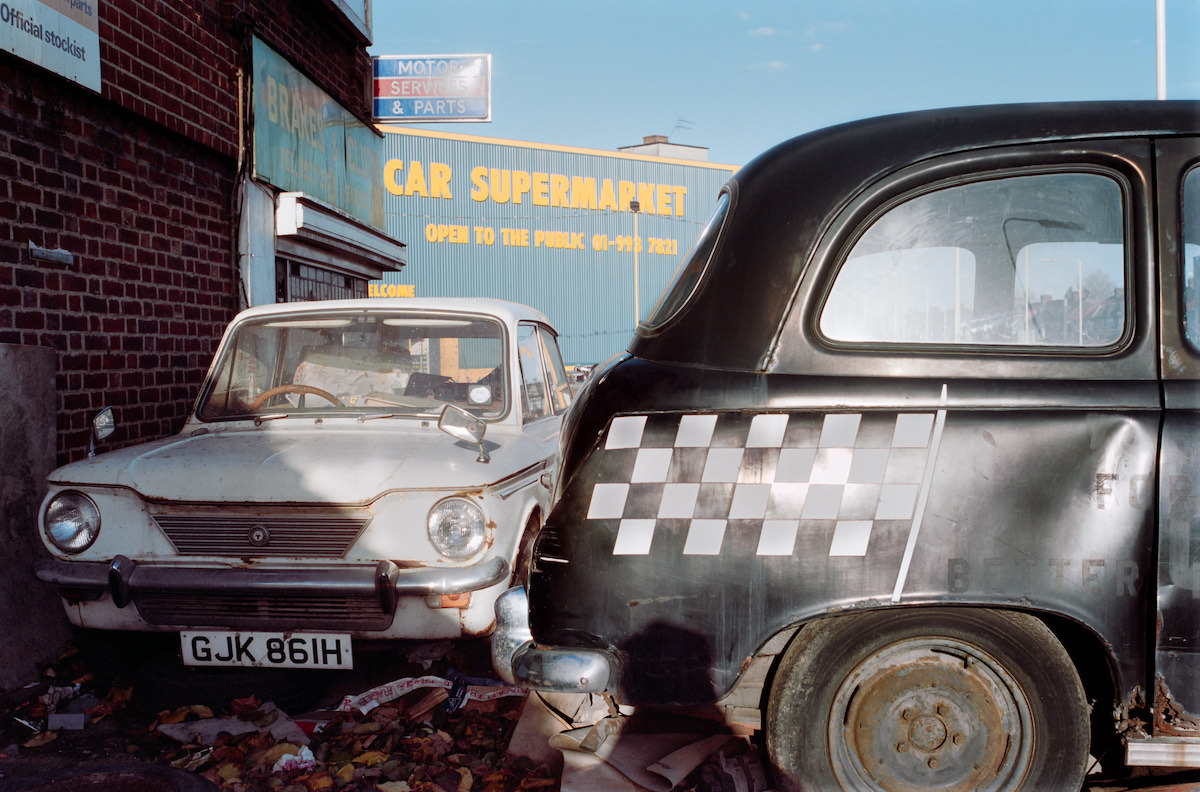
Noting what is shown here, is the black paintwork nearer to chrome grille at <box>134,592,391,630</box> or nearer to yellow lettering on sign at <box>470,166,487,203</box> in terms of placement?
chrome grille at <box>134,592,391,630</box>

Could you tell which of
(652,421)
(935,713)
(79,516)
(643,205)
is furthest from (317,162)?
(643,205)

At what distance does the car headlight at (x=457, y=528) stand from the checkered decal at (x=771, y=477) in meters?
1.20

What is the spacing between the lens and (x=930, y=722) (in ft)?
7.16

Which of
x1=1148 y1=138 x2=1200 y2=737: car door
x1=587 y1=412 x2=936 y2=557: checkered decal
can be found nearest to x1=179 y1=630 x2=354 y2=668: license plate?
x1=587 y1=412 x2=936 y2=557: checkered decal

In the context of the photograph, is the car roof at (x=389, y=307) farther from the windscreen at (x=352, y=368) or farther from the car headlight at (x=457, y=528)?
the car headlight at (x=457, y=528)

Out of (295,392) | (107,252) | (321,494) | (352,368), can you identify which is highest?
(107,252)

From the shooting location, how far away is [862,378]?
215 centimetres

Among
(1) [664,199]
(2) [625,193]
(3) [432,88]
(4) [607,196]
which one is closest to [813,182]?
(3) [432,88]

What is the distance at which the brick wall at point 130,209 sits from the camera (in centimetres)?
443

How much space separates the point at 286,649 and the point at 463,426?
3.67ft

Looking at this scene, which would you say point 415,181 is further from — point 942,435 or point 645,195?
point 942,435

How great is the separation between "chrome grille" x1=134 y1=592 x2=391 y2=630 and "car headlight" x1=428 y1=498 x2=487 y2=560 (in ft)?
1.02

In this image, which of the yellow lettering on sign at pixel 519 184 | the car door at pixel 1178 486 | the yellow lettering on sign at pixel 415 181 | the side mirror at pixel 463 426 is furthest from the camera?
the yellow lettering on sign at pixel 519 184

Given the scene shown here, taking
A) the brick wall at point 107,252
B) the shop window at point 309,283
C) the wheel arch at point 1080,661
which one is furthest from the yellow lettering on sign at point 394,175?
the wheel arch at point 1080,661
